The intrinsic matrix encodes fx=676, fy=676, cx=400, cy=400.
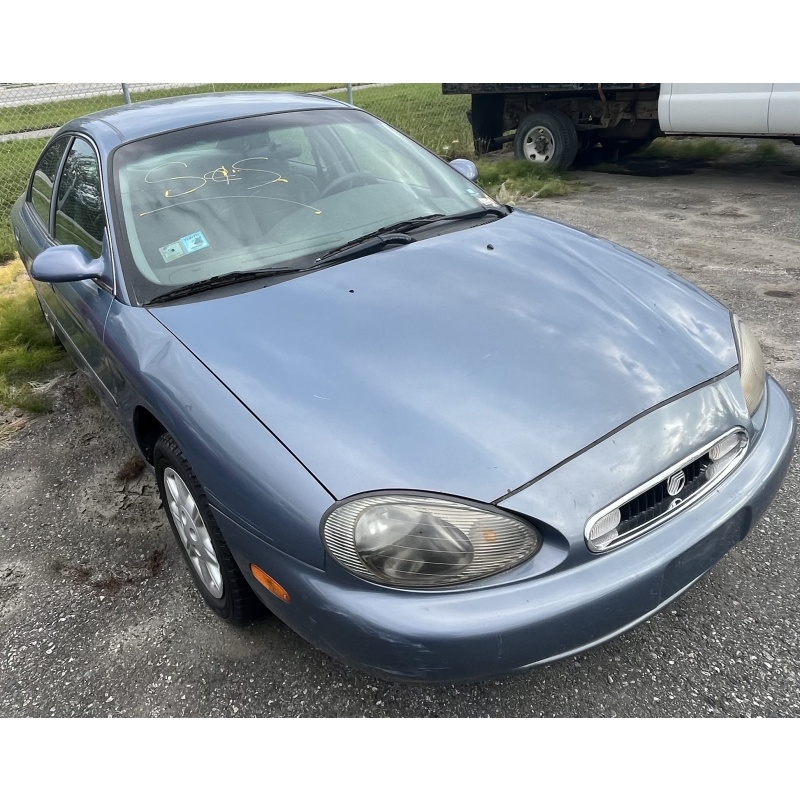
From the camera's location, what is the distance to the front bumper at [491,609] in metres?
1.56

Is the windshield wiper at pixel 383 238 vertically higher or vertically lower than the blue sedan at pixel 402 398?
higher

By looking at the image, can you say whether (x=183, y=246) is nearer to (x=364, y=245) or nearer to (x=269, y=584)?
(x=364, y=245)

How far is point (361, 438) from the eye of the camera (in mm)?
1720

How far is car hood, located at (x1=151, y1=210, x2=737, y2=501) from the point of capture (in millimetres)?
1700

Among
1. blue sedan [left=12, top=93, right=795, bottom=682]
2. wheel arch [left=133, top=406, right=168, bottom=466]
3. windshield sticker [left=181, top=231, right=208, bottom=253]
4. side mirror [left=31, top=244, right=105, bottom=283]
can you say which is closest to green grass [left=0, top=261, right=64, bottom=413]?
blue sedan [left=12, top=93, right=795, bottom=682]

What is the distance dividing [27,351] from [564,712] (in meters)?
4.08

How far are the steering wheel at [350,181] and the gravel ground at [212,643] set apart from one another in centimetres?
158

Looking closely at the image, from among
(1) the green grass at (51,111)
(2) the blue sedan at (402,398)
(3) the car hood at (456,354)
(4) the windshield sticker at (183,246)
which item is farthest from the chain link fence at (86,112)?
(3) the car hood at (456,354)

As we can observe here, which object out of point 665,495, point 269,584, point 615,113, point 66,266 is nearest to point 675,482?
point 665,495

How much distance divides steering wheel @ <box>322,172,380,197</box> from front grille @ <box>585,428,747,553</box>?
1800 millimetres

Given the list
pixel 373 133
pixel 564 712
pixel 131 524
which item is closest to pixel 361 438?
pixel 564 712

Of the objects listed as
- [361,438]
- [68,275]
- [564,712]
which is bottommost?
[564,712]

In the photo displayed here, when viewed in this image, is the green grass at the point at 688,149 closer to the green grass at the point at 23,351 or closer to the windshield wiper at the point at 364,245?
the windshield wiper at the point at 364,245

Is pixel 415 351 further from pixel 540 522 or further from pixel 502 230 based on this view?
pixel 502 230
